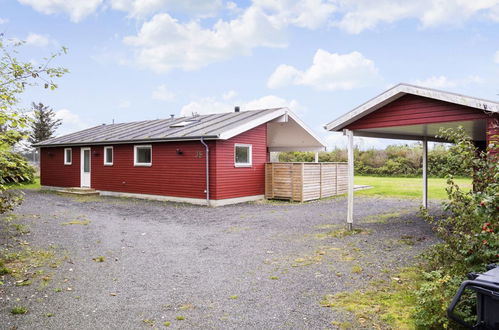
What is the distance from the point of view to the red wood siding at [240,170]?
13523 millimetres

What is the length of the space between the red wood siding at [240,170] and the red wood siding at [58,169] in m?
10.2

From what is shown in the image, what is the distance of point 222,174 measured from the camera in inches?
537

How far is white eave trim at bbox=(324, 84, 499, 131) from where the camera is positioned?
6.30 metres

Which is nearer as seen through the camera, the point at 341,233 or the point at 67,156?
the point at 341,233

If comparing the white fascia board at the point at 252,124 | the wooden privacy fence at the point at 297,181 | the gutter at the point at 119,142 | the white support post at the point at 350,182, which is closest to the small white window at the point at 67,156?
the gutter at the point at 119,142

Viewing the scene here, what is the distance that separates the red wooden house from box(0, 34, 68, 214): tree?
783cm

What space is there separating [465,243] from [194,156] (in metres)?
11.1

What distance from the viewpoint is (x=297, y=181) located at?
1475 centimetres

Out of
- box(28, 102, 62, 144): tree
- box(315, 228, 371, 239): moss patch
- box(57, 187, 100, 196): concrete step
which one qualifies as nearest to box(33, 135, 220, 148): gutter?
box(57, 187, 100, 196): concrete step

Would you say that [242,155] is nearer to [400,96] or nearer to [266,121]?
[266,121]

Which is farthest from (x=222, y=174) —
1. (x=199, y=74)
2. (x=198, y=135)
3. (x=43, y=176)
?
(x=43, y=176)

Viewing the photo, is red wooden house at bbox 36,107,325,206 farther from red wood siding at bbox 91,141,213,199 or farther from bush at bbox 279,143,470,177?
bush at bbox 279,143,470,177

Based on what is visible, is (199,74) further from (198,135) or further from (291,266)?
(291,266)

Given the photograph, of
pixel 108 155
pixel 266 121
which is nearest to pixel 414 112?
pixel 266 121
